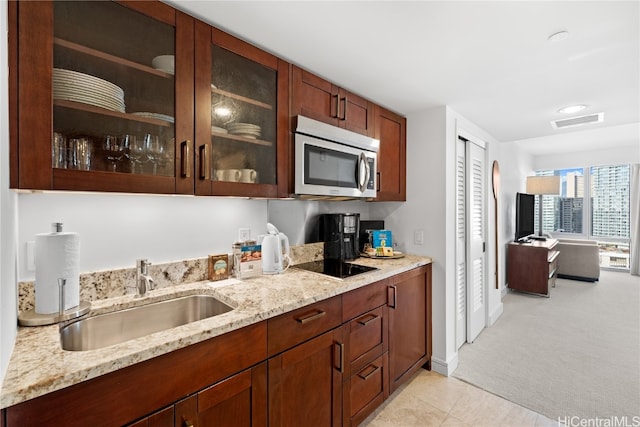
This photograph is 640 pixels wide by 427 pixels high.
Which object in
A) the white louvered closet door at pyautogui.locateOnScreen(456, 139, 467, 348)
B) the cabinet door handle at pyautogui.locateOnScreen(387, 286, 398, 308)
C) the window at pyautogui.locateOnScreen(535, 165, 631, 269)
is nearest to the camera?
the cabinet door handle at pyautogui.locateOnScreen(387, 286, 398, 308)

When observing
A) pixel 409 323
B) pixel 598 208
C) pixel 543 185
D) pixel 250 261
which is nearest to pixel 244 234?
pixel 250 261

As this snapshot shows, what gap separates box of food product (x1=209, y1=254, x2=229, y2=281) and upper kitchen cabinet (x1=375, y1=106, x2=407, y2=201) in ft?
3.98

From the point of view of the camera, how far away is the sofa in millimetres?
5176

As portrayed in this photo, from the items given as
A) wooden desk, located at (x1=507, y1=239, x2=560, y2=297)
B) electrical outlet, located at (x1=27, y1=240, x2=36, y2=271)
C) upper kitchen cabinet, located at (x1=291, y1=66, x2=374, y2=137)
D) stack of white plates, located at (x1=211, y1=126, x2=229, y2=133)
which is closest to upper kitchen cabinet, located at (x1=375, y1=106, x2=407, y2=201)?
upper kitchen cabinet, located at (x1=291, y1=66, x2=374, y2=137)

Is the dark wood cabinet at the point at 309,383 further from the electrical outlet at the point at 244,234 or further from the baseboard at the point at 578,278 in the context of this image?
the baseboard at the point at 578,278

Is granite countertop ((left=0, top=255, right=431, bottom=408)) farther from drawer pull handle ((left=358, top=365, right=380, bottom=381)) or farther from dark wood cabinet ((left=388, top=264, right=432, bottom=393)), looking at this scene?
drawer pull handle ((left=358, top=365, right=380, bottom=381))

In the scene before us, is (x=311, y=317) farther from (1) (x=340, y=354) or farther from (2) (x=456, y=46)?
(2) (x=456, y=46)

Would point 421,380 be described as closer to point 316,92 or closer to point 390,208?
point 390,208

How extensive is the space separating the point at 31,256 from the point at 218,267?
0.77 metres

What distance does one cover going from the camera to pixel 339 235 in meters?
2.31

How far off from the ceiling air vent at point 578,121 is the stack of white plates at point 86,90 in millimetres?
3486

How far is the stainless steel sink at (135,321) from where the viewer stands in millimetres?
1163

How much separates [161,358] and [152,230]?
0.75 meters

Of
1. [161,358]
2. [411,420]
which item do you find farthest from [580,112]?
[161,358]
